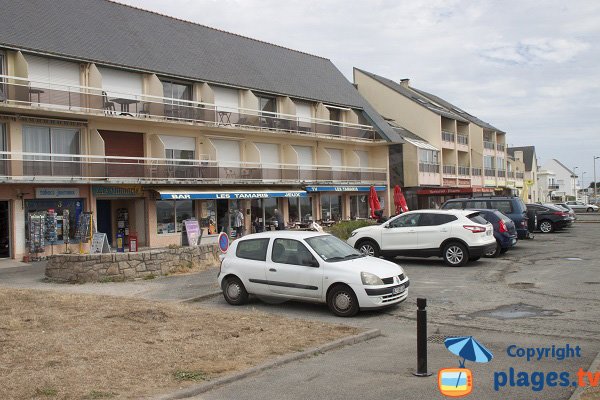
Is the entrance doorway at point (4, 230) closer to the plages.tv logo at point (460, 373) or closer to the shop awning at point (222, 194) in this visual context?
the shop awning at point (222, 194)

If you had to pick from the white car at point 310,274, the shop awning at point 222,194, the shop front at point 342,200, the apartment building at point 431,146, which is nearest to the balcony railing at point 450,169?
the apartment building at point 431,146

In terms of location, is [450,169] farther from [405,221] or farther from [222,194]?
[405,221]

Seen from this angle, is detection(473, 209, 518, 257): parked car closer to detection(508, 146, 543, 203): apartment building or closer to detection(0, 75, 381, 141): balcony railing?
detection(0, 75, 381, 141): balcony railing

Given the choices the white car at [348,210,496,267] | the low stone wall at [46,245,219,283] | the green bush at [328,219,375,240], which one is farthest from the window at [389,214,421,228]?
the low stone wall at [46,245,219,283]

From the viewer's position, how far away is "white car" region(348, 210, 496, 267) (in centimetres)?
1638

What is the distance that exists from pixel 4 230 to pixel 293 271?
16.5 m

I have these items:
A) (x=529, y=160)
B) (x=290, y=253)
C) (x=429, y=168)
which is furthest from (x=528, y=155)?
(x=290, y=253)

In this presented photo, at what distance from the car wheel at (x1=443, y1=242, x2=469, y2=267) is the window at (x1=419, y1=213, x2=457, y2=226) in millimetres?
675

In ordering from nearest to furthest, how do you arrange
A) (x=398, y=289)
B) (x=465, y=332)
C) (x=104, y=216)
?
(x=465, y=332), (x=398, y=289), (x=104, y=216)

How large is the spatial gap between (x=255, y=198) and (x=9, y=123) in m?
13.6

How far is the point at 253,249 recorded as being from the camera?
38.0 feet

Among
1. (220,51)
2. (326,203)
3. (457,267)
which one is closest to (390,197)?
(326,203)

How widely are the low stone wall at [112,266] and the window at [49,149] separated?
29.4 feet

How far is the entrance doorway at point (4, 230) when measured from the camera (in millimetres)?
22719
